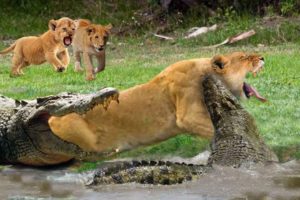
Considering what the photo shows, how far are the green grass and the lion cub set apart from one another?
158 mm

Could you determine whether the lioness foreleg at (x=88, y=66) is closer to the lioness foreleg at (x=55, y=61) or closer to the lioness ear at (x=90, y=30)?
the lioness ear at (x=90, y=30)

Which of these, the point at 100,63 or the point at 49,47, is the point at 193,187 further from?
the point at 49,47

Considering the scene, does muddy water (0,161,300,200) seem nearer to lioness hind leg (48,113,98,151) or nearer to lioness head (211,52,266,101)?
lioness hind leg (48,113,98,151)

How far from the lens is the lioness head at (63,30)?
11.4m

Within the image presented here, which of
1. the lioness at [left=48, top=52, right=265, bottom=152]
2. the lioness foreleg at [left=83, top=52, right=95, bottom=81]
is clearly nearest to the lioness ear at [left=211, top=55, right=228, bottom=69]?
the lioness at [left=48, top=52, right=265, bottom=152]

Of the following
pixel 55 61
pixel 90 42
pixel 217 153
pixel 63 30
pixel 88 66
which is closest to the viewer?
pixel 217 153

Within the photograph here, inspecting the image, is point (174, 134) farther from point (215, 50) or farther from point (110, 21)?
point (110, 21)

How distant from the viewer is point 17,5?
21.3 metres

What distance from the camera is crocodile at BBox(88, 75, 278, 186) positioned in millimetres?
6527

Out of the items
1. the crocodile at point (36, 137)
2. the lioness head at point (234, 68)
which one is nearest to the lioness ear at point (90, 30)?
the crocodile at point (36, 137)

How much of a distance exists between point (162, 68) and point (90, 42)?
56.9 inches

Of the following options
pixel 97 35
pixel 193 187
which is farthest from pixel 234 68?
pixel 97 35

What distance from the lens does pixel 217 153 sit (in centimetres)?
700

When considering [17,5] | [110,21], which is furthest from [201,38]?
[17,5]
